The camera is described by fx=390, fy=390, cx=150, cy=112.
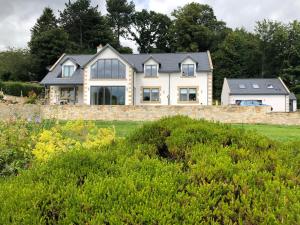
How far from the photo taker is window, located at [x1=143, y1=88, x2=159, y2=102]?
126 ft

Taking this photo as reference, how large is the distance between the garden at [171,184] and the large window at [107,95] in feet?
111

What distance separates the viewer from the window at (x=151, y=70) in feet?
126

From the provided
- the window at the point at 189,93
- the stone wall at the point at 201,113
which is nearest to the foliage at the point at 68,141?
the stone wall at the point at 201,113

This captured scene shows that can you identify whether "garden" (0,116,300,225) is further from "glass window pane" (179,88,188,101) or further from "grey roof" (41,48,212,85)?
"glass window pane" (179,88,188,101)

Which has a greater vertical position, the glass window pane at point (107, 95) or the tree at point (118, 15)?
the tree at point (118, 15)

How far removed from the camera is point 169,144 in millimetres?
3703

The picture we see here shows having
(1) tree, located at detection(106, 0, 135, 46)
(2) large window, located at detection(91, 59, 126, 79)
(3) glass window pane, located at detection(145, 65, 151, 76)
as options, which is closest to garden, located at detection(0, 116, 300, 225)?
(2) large window, located at detection(91, 59, 126, 79)

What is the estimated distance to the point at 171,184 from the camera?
2895mm

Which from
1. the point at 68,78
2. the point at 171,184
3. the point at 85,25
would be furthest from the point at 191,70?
the point at 171,184

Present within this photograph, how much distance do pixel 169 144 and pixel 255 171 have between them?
94cm

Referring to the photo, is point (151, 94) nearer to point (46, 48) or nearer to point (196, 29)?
point (46, 48)

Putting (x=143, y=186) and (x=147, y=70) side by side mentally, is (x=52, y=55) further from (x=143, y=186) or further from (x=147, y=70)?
(x=143, y=186)

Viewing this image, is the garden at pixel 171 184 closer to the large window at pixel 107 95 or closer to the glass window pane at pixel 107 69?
the large window at pixel 107 95

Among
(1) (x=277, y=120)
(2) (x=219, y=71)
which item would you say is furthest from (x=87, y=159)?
(2) (x=219, y=71)
